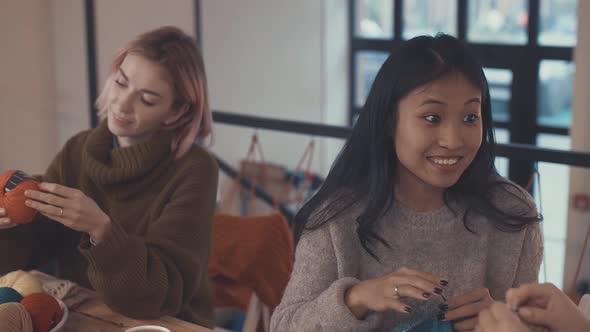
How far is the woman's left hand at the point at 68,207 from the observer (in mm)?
1468

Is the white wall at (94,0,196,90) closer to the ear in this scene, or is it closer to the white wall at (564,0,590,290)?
the ear

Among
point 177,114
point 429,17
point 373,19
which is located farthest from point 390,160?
point 373,19

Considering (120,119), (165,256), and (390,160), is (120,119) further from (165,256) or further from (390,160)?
(390,160)

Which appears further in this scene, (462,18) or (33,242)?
(462,18)

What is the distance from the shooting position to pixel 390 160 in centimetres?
150

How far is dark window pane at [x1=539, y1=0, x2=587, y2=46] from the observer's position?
14.8 feet

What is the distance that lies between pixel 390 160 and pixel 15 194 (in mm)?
720

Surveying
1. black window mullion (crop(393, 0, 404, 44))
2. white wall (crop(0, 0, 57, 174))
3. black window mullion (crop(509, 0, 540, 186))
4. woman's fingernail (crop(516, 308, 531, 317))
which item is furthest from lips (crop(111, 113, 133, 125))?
black window mullion (crop(393, 0, 404, 44))

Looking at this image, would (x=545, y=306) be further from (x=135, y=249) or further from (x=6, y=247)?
(x=6, y=247)

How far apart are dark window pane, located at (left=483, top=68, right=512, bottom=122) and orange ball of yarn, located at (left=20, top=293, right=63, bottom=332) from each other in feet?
12.4

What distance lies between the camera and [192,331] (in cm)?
146

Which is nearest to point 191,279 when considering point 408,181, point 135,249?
point 135,249

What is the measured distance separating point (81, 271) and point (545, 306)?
1.10 metres

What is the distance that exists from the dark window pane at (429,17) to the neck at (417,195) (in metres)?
3.48
